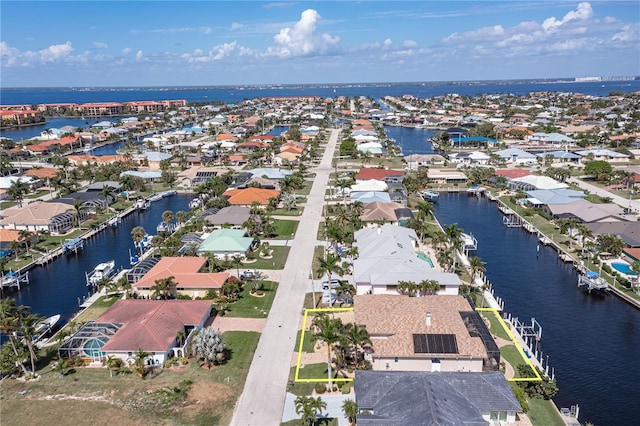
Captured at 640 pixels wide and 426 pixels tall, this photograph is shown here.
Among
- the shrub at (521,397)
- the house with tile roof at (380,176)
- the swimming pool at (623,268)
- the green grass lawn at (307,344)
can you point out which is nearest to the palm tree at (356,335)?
the green grass lawn at (307,344)

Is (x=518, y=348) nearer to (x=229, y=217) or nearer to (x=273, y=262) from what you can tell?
(x=273, y=262)

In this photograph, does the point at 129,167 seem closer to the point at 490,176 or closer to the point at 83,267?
the point at 83,267

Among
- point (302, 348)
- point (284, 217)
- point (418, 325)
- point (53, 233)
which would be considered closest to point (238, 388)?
point (302, 348)

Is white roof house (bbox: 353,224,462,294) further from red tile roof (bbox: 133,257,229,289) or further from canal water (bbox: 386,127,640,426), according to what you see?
red tile roof (bbox: 133,257,229,289)

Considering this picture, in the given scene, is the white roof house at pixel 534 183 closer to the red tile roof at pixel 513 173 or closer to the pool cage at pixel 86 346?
the red tile roof at pixel 513 173

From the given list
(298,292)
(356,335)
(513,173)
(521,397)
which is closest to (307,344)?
(356,335)

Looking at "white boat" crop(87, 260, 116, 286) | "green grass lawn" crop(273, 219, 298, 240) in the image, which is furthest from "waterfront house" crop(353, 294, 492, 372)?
"white boat" crop(87, 260, 116, 286)
